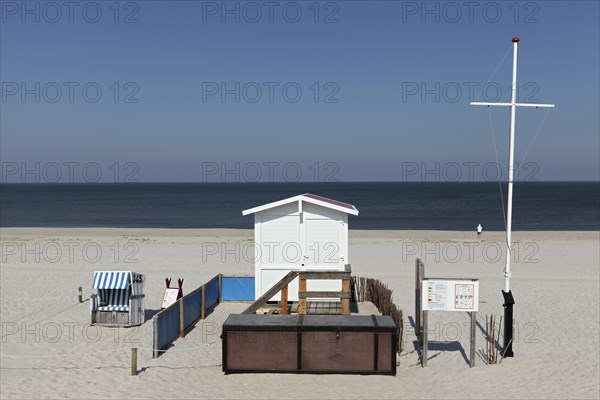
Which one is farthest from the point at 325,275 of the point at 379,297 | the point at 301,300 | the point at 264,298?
the point at 379,297

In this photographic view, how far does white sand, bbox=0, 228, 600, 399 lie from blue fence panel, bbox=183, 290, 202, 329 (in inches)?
12.6

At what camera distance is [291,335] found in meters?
12.0

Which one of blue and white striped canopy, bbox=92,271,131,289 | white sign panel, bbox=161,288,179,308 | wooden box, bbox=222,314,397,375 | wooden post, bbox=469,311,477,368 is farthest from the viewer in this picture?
white sign panel, bbox=161,288,179,308

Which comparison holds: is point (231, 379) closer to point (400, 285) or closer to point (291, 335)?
point (291, 335)

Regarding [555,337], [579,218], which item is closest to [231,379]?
[555,337]

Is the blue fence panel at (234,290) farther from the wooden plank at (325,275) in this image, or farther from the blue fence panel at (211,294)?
the wooden plank at (325,275)

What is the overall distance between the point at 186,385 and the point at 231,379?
89 centimetres

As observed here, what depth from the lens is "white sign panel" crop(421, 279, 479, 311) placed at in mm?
12727

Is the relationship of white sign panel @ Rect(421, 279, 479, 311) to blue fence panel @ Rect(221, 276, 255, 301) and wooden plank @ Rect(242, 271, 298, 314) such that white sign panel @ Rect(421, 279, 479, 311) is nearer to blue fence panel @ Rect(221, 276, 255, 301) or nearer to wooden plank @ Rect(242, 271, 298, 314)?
wooden plank @ Rect(242, 271, 298, 314)

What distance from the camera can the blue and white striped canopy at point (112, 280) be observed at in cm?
1621

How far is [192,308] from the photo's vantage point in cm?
1630

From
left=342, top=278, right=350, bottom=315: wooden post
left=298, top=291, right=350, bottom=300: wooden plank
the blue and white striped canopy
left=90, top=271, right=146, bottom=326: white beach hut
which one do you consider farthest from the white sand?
left=298, top=291, right=350, bottom=300: wooden plank

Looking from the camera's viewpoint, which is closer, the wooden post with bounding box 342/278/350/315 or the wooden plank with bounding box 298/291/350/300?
the wooden plank with bounding box 298/291/350/300

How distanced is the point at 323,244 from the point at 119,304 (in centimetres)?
604
